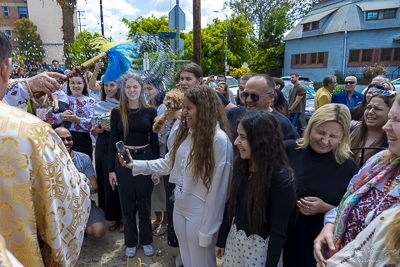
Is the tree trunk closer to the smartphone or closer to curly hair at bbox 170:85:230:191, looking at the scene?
the smartphone

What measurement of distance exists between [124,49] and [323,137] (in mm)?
1718

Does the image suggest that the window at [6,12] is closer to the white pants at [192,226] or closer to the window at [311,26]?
the window at [311,26]

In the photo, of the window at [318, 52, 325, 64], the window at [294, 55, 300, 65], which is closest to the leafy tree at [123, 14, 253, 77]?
the window at [294, 55, 300, 65]

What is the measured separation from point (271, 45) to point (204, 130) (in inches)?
1456

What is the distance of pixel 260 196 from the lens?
6.09 ft

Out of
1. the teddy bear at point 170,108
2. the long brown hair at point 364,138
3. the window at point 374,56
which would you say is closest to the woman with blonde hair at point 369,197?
the long brown hair at point 364,138

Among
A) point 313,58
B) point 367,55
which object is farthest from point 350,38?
point 313,58

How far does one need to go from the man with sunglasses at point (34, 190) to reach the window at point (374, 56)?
1179 inches

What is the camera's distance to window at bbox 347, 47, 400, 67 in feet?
80.4

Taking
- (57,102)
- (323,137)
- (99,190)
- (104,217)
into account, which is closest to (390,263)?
(323,137)

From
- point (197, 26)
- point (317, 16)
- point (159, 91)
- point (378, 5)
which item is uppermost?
point (317, 16)

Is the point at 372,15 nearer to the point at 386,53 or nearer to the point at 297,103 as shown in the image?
the point at 386,53

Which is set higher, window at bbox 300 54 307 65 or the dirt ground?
window at bbox 300 54 307 65

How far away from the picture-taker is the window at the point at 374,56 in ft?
80.4
